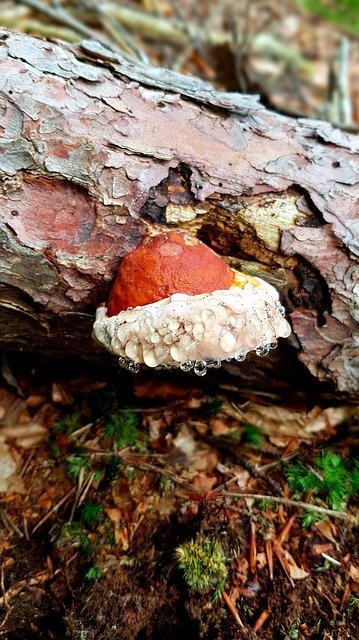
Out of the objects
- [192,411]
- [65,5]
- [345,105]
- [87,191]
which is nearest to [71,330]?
[87,191]

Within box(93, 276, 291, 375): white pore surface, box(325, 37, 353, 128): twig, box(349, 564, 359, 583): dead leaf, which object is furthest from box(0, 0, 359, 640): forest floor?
box(325, 37, 353, 128): twig

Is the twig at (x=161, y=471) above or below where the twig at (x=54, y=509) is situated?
above

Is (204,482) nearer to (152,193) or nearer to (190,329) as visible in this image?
(190,329)

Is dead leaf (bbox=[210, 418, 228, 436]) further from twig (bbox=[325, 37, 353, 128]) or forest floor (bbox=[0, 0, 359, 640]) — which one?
twig (bbox=[325, 37, 353, 128])

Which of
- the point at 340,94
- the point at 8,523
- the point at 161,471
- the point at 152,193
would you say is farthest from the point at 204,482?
the point at 340,94

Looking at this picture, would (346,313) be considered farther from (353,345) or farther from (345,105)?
(345,105)

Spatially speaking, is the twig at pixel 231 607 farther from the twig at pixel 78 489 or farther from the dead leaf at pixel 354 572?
the twig at pixel 78 489

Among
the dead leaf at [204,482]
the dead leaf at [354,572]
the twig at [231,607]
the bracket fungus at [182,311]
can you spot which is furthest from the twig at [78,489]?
the dead leaf at [354,572]
